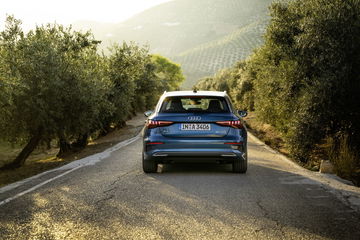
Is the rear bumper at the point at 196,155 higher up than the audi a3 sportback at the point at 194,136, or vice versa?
the audi a3 sportback at the point at 194,136

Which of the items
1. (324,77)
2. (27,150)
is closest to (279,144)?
(324,77)

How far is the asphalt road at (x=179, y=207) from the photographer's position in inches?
189

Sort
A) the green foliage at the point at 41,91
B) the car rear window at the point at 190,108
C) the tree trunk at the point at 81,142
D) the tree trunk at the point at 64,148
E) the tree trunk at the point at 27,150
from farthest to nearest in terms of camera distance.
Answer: the tree trunk at the point at 81,142, the tree trunk at the point at 64,148, the tree trunk at the point at 27,150, the green foliage at the point at 41,91, the car rear window at the point at 190,108

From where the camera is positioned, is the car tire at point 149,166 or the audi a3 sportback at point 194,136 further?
the car tire at point 149,166

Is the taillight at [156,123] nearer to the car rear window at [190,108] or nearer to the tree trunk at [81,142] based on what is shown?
the car rear window at [190,108]

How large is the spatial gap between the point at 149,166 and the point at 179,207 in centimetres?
290

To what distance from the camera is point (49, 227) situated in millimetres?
5004

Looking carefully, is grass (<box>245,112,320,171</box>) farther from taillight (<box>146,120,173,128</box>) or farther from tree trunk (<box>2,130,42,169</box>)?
tree trunk (<box>2,130,42,169</box>)

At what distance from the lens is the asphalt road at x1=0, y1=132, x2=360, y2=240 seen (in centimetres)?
480

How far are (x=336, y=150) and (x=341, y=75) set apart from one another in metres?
2.58

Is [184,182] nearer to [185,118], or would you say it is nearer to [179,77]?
[185,118]

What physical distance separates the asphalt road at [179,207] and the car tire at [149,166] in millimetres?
145

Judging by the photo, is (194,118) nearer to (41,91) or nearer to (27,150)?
(41,91)

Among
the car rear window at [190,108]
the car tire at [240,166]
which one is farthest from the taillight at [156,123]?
the car tire at [240,166]
